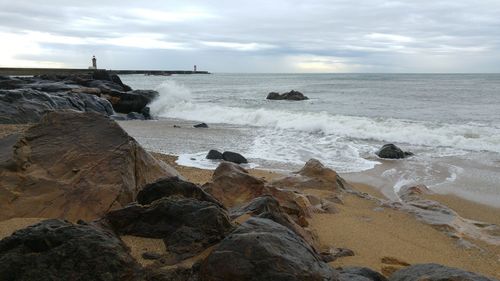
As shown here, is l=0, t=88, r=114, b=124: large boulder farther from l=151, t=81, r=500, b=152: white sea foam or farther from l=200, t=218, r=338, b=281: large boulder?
l=200, t=218, r=338, b=281: large boulder

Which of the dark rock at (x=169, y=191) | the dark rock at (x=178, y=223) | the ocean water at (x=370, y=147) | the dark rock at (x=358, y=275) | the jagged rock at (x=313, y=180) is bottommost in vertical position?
the ocean water at (x=370, y=147)

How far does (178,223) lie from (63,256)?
942 millimetres

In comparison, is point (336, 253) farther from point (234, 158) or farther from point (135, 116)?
point (135, 116)

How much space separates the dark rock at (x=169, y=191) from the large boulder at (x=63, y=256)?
3.24 ft

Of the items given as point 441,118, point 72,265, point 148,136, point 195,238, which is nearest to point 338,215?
point 195,238

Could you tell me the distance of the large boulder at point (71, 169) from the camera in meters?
4.17

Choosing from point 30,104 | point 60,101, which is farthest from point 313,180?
point 60,101

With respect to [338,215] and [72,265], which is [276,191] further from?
[72,265]

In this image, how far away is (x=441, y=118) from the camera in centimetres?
2023

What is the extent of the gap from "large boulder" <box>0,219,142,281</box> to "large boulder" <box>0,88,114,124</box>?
39.8ft

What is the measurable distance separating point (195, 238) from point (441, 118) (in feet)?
62.4

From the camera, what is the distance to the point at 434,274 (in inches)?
123

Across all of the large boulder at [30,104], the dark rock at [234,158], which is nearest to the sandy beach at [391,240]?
the dark rock at [234,158]

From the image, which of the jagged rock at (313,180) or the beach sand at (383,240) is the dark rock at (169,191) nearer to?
the beach sand at (383,240)
